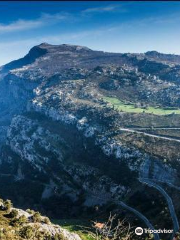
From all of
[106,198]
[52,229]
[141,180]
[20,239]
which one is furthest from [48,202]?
[20,239]

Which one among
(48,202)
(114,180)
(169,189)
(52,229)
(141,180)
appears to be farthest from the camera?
(48,202)

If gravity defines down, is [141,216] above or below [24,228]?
below

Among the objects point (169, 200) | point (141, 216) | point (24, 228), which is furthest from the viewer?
point (169, 200)

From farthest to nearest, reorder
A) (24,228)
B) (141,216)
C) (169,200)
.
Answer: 1. (169,200)
2. (141,216)
3. (24,228)

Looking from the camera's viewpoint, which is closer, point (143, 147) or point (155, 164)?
point (155, 164)

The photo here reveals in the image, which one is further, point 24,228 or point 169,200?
point 169,200

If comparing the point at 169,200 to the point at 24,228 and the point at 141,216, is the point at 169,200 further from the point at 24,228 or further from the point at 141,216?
the point at 24,228

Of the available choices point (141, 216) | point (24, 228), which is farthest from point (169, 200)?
point (24, 228)

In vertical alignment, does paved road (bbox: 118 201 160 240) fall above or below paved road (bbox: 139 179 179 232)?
below

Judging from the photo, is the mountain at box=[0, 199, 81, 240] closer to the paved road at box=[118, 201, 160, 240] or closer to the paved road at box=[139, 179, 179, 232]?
the paved road at box=[118, 201, 160, 240]

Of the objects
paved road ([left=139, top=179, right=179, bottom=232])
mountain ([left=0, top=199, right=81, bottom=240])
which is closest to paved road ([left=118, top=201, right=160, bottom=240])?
paved road ([left=139, top=179, right=179, bottom=232])

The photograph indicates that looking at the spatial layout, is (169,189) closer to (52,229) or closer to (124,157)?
(124,157)
